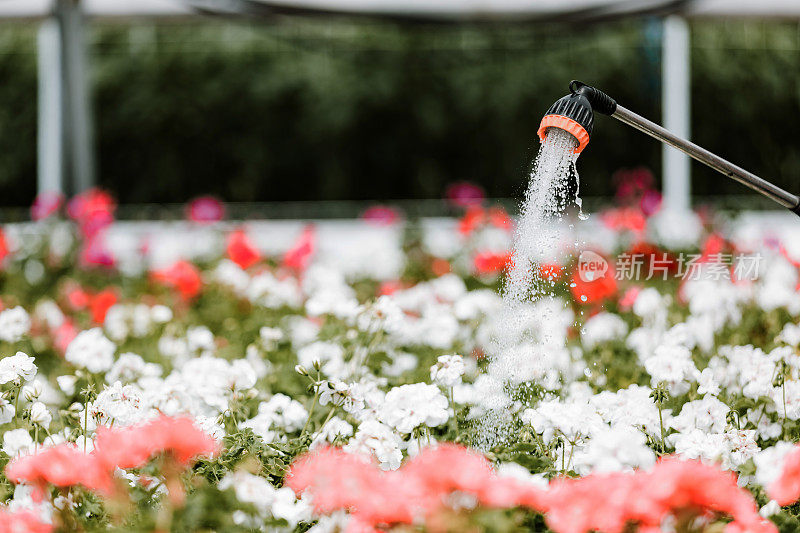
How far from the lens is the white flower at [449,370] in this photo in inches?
48.4

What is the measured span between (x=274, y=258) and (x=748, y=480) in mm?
2541

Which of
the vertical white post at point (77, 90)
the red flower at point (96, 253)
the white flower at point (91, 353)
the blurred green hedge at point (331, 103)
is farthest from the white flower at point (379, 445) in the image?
the blurred green hedge at point (331, 103)

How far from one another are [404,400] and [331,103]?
6.51m

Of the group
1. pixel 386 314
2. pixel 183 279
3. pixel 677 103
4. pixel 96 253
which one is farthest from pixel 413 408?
pixel 677 103

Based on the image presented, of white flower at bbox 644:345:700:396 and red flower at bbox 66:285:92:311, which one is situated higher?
red flower at bbox 66:285:92:311

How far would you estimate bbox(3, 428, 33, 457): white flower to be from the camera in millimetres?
1199

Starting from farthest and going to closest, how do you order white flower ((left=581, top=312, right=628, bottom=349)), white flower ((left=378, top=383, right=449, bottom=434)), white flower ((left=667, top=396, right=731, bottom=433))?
white flower ((left=581, top=312, right=628, bottom=349)), white flower ((left=667, top=396, right=731, bottom=433)), white flower ((left=378, top=383, right=449, bottom=434))

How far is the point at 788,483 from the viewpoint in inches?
32.2

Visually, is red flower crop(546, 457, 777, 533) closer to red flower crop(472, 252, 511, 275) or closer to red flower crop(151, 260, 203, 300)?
red flower crop(472, 252, 511, 275)

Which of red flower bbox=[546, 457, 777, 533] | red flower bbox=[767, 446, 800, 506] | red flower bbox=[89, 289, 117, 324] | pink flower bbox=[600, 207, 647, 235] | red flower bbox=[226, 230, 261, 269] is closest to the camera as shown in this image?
red flower bbox=[546, 457, 777, 533]

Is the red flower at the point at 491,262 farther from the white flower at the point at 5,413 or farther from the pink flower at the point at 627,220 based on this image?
the white flower at the point at 5,413

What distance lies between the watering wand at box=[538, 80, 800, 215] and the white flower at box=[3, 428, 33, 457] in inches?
31.7

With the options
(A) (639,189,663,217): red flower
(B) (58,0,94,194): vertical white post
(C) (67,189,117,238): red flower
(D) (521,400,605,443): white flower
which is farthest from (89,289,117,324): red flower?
(A) (639,189,663,217): red flower

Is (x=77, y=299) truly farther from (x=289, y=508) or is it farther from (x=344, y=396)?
(x=289, y=508)
